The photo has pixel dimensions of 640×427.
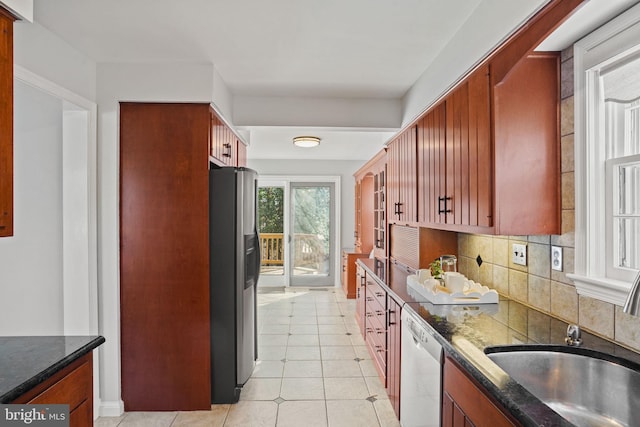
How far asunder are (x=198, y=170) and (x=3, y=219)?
1.42 metres

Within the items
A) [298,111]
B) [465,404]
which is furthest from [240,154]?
[465,404]

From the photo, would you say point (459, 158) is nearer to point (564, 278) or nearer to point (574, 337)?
point (564, 278)

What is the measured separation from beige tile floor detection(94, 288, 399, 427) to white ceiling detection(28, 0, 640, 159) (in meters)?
2.57

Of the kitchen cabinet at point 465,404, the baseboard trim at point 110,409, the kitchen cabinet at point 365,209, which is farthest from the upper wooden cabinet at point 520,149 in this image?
the kitchen cabinet at point 365,209

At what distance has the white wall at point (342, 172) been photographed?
7324mm

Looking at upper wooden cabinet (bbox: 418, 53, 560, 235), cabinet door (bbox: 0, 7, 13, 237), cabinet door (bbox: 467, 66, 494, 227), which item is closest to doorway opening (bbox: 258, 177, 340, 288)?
cabinet door (bbox: 467, 66, 494, 227)

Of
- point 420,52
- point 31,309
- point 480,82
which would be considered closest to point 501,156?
point 480,82

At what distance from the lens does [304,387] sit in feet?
10.4

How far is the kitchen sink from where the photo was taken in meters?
1.34

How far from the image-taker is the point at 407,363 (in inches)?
90.4

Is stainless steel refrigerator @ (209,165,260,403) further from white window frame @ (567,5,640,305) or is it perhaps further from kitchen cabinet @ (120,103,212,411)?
white window frame @ (567,5,640,305)

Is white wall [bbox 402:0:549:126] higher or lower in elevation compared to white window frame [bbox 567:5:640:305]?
higher

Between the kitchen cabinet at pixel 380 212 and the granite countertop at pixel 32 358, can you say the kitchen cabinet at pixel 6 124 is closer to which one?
the granite countertop at pixel 32 358

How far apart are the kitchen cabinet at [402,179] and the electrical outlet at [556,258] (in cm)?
123
